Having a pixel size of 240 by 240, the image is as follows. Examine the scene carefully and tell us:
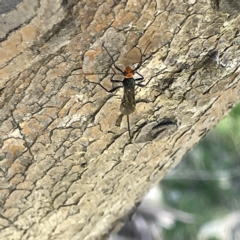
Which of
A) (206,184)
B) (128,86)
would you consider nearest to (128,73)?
(128,86)

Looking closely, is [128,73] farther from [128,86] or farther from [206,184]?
[206,184]

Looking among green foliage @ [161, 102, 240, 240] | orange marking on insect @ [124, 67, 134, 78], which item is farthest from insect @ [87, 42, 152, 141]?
green foliage @ [161, 102, 240, 240]

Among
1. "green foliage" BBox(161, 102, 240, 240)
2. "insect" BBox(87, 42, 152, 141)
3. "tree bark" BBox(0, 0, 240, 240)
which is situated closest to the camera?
"tree bark" BBox(0, 0, 240, 240)

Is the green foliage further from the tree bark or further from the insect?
the insect

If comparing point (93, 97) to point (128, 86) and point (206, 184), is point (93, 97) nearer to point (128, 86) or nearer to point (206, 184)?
point (128, 86)

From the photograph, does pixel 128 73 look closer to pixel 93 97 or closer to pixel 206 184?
pixel 93 97

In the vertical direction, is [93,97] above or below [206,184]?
below

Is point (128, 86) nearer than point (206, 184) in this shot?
Yes

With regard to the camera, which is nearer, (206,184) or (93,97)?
(93,97)
